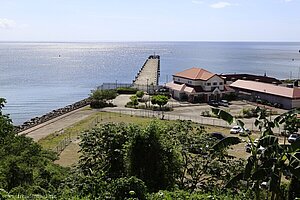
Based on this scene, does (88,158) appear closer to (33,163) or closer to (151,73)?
(33,163)

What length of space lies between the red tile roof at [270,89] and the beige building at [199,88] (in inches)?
136

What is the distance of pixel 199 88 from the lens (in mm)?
49875

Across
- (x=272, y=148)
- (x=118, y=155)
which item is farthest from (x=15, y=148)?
(x=272, y=148)

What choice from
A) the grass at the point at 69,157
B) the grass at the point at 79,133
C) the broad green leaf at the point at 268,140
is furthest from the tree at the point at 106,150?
the grass at the point at 69,157

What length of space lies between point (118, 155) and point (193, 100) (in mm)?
35571

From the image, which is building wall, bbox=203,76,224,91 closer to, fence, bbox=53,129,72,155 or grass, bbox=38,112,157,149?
grass, bbox=38,112,157,149

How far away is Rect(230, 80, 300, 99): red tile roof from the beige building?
3455 millimetres

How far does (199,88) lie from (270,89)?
29.8 ft

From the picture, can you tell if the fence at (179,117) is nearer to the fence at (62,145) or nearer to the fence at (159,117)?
the fence at (159,117)

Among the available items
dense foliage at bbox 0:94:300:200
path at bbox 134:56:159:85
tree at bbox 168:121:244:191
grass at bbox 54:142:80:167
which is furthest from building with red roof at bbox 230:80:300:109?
tree at bbox 168:121:244:191

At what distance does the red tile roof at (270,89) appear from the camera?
44781mm

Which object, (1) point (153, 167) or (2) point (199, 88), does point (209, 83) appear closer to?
(2) point (199, 88)

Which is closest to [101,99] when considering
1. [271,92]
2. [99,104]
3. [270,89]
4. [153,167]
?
[99,104]

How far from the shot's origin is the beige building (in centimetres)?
4918
